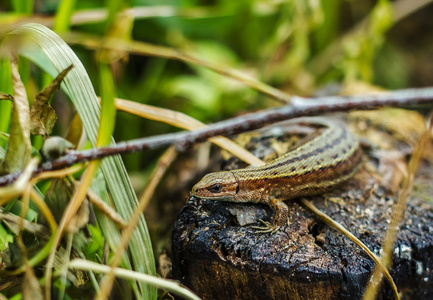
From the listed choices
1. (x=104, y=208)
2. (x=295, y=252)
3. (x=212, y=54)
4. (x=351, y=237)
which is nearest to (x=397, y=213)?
(x=351, y=237)

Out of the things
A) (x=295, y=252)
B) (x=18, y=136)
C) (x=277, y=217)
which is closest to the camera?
(x=18, y=136)

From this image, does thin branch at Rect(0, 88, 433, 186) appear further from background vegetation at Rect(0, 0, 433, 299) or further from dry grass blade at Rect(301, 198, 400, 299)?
background vegetation at Rect(0, 0, 433, 299)

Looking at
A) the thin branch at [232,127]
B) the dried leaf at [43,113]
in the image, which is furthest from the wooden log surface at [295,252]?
the dried leaf at [43,113]

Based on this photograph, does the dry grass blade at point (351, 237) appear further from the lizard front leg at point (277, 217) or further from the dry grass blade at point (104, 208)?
the dry grass blade at point (104, 208)

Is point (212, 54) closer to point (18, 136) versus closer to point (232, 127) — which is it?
point (232, 127)

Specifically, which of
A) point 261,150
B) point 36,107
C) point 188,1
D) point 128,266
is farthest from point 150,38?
point 128,266

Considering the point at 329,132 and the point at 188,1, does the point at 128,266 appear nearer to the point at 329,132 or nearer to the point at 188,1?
the point at 329,132

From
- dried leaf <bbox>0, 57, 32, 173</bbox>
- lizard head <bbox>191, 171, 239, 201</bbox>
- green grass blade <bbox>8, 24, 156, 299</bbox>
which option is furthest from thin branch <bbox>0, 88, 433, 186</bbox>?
lizard head <bbox>191, 171, 239, 201</bbox>

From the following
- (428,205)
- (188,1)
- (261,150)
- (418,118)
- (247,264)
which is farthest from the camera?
(188,1)
